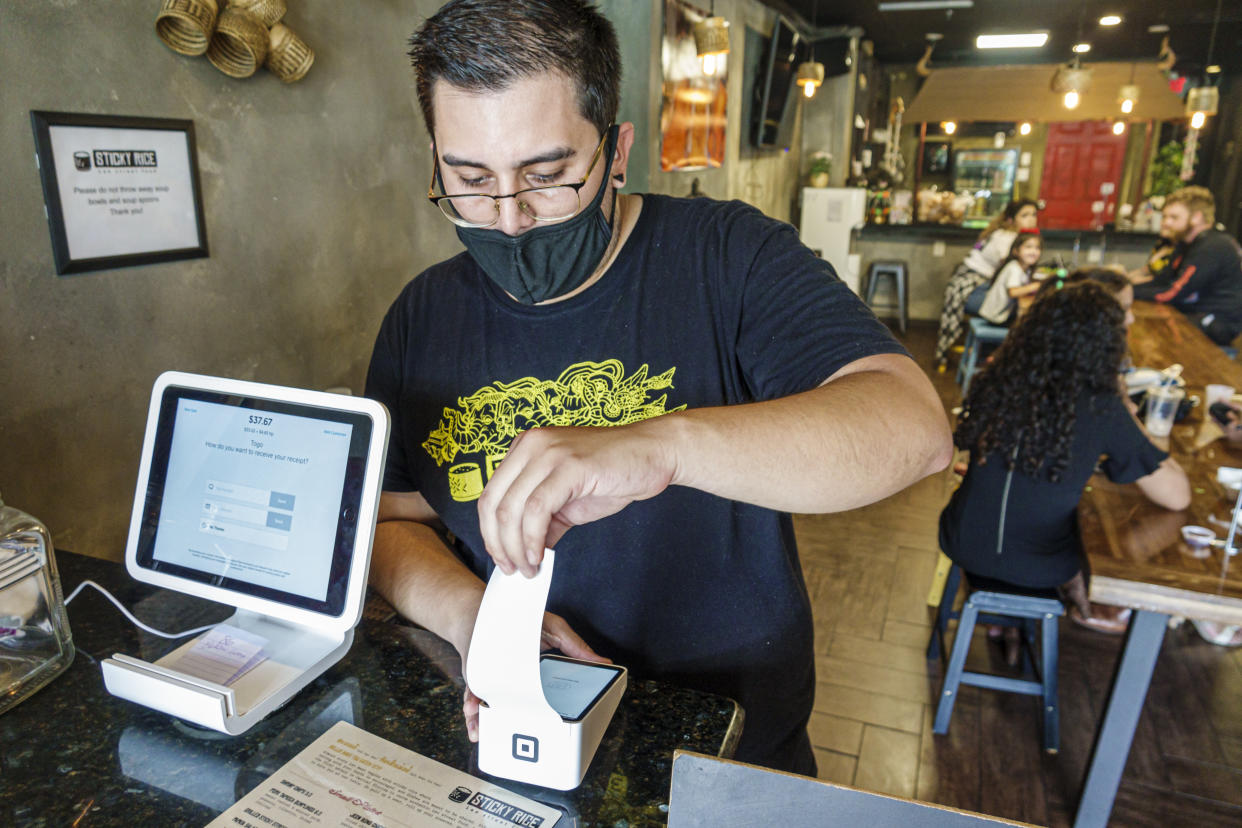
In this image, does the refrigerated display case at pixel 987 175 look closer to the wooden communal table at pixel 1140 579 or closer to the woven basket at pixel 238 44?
the wooden communal table at pixel 1140 579

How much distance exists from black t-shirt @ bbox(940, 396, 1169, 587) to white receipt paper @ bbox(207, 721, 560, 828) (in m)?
1.96

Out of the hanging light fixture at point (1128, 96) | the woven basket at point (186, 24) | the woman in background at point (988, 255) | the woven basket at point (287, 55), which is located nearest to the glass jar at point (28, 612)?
the woven basket at point (186, 24)

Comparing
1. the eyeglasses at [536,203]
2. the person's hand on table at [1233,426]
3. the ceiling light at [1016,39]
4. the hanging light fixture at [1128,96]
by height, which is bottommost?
the person's hand on table at [1233,426]

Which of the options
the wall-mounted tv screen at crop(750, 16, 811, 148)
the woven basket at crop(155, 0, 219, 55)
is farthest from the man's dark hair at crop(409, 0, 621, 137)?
the wall-mounted tv screen at crop(750, 16, 811, 148)

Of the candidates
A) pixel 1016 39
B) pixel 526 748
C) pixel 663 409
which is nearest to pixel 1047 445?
pixel 663 409

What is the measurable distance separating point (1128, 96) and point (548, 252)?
628 cm

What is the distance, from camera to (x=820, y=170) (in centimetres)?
860

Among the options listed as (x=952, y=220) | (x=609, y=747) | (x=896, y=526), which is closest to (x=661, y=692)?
(x=609, y=747)

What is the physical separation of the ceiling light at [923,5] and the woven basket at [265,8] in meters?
6.74

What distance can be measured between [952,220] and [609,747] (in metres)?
9.98

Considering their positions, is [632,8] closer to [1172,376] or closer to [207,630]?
[1172,376]

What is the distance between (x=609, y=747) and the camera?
2.79ft

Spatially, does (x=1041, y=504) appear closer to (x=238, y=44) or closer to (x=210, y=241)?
(x=210, y=241)

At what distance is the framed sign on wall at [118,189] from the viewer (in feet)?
5.47
